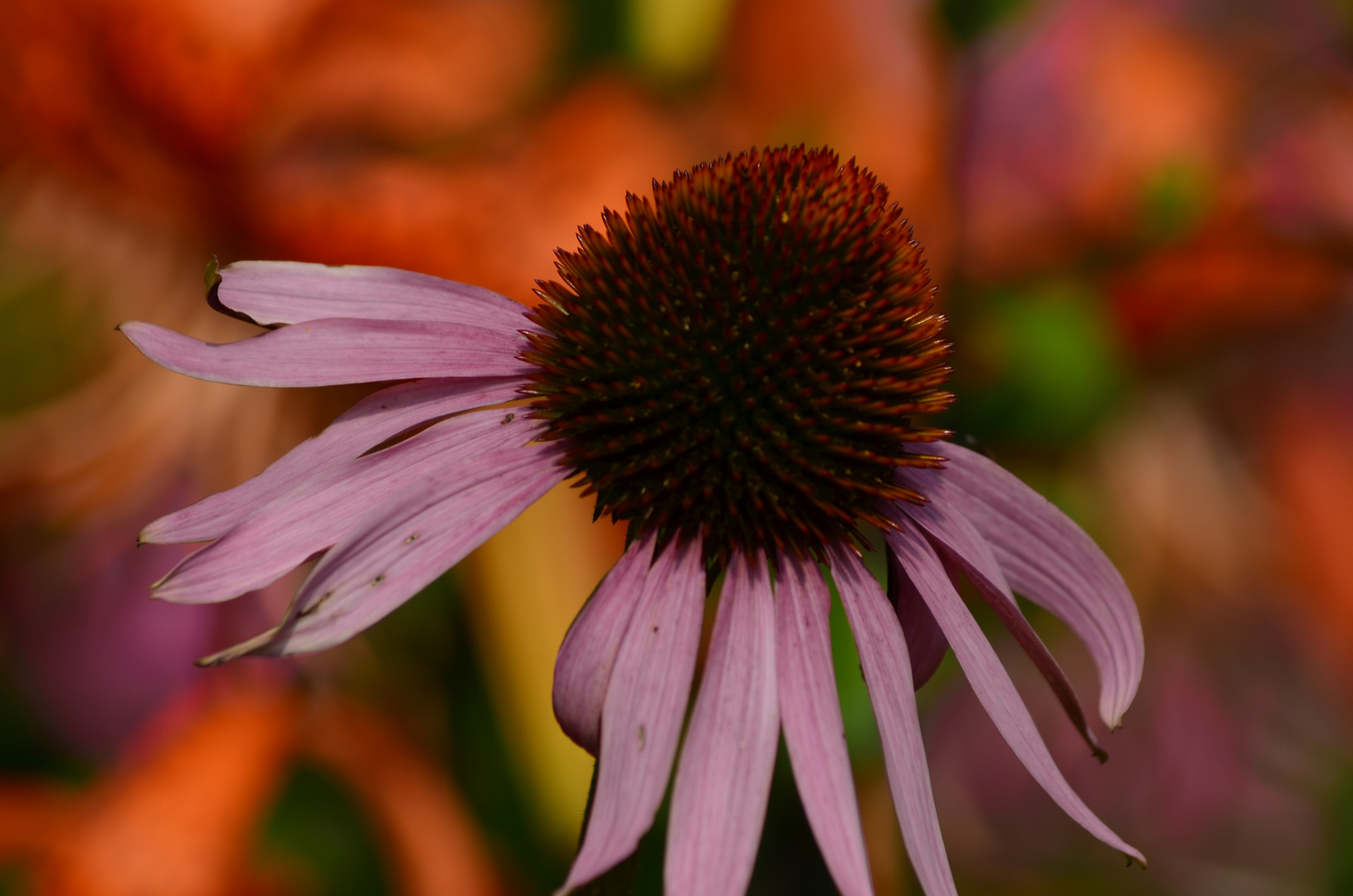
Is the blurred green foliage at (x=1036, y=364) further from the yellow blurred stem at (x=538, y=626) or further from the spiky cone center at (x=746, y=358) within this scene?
the spiky cone center at (x=746, y=358)

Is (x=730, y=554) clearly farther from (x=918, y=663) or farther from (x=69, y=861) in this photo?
(x=69, y=861)

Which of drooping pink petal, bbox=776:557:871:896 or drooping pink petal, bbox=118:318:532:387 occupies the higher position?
drooping pink petal, bbox=118:318:532:387

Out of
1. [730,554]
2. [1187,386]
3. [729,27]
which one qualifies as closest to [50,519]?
[729,27]

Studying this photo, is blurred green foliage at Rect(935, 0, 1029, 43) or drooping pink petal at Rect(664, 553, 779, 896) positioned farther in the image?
blurred green foliage at Rect(935, 0, 1029, 43)

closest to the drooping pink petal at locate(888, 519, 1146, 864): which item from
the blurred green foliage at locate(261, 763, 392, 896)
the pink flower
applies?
the pink flower

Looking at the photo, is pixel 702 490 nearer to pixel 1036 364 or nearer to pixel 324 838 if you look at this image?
pixel 1036 364

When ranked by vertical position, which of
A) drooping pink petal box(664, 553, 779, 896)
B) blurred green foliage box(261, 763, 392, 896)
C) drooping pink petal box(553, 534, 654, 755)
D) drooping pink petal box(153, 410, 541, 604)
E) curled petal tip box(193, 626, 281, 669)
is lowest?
blurred green foliage box(261, 763, 392, 896)

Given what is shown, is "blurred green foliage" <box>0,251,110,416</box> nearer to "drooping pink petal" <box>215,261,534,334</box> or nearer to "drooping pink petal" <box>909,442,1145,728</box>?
"drooping pink petal" <box>215,261,534,334</box>

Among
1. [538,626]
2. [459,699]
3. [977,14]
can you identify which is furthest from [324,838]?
[977,14]
